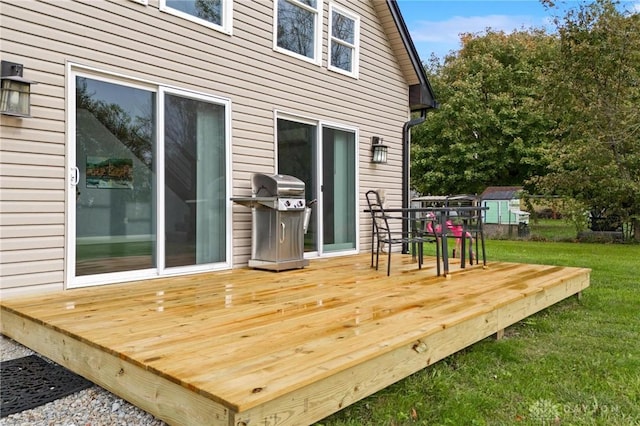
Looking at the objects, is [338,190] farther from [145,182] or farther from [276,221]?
[145,182]

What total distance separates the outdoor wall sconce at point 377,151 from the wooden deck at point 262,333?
2.87 m

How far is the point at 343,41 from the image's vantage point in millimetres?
6367

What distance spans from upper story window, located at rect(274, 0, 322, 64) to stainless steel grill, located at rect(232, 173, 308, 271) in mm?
1829

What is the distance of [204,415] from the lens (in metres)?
1.64

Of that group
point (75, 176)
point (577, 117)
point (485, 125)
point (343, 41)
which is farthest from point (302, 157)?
point (485, 125)

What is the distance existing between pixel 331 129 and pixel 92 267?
Answer: 3497 millimetres

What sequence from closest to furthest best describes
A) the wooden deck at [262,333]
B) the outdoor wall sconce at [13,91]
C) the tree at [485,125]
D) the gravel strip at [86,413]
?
the wooden deck at [262,333] → the gravel strip at [86,413] → the outdoor wall sconce at [13,91] → the tree at [485,125]

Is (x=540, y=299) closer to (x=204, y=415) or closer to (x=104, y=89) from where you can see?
(x=204, y=415)

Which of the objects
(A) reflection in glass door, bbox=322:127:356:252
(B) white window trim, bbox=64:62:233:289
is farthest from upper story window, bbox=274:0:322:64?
(B) white window trim, bbox=64:62:233:289

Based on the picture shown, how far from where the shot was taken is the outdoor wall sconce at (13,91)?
3.22 metres

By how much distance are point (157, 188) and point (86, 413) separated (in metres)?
2.41

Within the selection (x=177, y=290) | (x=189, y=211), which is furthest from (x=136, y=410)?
(x=189, y=211)

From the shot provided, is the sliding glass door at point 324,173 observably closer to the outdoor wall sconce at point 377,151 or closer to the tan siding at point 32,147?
the outdoor wall sconce at point 377,151

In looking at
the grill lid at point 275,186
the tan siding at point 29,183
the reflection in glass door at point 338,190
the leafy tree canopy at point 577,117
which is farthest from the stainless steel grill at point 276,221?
the leafy tree canopy at point 577,117
